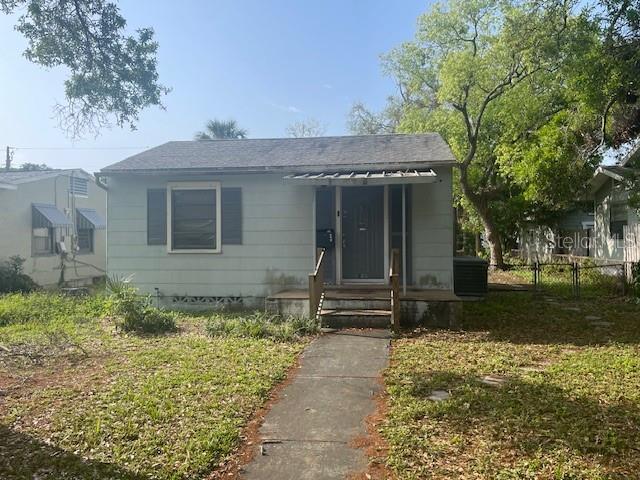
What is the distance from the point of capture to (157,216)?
10117 mm

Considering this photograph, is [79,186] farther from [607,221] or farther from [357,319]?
[607,221]

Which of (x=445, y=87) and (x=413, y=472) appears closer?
(x=413, y=472)

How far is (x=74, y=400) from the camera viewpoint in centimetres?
466

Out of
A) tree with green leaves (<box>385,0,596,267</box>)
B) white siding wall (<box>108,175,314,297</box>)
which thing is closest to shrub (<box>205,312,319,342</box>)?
white siding wall (<box>108,175,314,297</box>)

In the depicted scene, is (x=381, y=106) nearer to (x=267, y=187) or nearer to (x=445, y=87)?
(x=445, y=87)

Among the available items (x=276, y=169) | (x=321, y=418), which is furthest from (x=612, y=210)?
(x=321, y=418)

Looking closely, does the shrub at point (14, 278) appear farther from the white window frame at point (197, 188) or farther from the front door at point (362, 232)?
the front door at point (362, 232)

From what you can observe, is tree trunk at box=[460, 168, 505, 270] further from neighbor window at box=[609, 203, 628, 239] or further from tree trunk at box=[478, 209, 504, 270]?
neighbor window at box=[609, 203, 628, 239]

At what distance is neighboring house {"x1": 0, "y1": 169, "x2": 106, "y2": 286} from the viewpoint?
15552 millimetres

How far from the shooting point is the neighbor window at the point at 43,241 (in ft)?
53.9

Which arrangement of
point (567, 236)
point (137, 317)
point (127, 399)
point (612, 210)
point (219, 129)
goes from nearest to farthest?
point (127, 399)
point (137, 317)
point (612, 210)
point (567, 236)
point (219, 129)

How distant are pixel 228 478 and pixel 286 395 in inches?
63.5


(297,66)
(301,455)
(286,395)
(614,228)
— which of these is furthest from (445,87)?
(301,455)

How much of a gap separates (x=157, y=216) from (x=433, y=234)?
560cm
